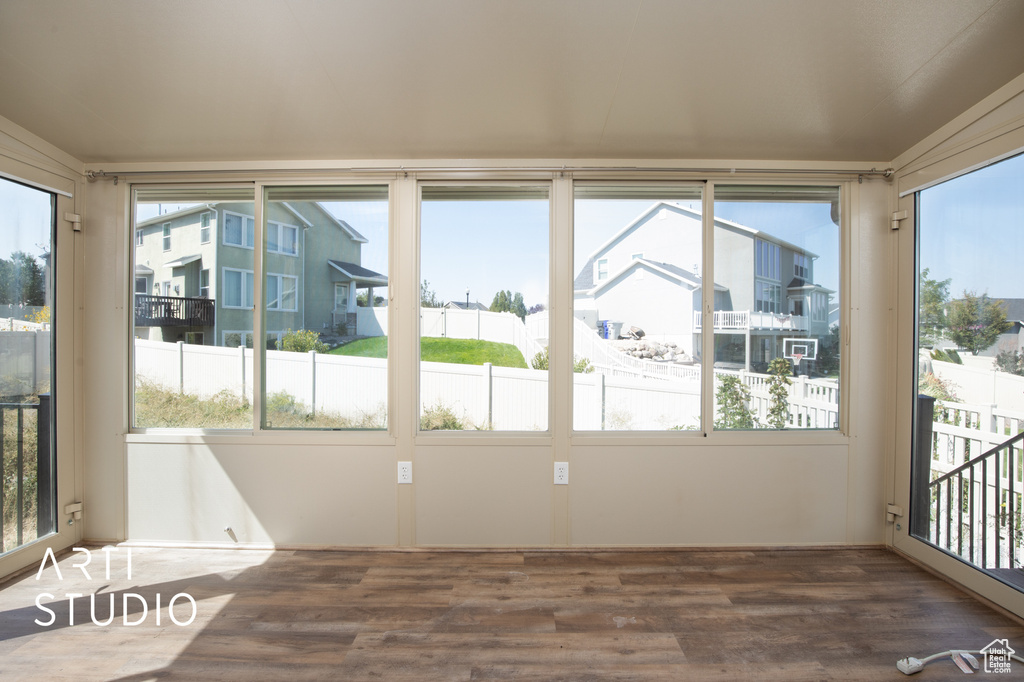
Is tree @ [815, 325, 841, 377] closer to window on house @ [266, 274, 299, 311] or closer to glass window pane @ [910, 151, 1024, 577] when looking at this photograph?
glass window pane @ [910, 151, 1024, 577]

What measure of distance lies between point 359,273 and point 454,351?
0.74m

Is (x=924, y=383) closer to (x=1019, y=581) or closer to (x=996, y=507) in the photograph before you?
(x=996, y=507)

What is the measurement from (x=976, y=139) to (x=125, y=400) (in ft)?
15.5

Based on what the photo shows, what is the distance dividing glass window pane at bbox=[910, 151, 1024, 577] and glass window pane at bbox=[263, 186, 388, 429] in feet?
10.0

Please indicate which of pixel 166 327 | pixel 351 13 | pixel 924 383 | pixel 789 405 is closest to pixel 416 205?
pixel 351 13

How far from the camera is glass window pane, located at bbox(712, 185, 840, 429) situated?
2.74 metres

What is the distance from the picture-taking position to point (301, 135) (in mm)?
2389

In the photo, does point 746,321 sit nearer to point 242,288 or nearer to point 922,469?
point 922,469

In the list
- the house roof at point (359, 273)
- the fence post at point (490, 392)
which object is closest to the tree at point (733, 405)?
the fence post at point (490, 392)

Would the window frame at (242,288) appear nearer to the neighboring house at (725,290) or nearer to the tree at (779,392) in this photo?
the neighboring house at (725,290)

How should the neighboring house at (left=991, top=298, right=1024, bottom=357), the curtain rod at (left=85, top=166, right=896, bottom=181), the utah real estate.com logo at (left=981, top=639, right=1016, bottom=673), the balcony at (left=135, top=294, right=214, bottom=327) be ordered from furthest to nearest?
the balcony at (left=135, top=294, right=214, bottom=327), the curtain rod at (left=85, top=166, right=896, bottom=181), the neighboring house at (left=991, top=298, right=1024, bottom=357), the utah real estate.com logo at (left=981, top=639, right=1016, bottom=673)

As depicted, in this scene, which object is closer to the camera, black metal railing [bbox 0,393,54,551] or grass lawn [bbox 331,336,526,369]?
black metal railing [bbox 0,393,54,551]

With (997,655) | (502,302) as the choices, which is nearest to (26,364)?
(502,302)

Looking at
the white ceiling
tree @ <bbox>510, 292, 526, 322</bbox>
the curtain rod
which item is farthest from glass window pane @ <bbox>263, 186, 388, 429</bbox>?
tree @ <bbox>510, 292, 526, 322</bbox>
